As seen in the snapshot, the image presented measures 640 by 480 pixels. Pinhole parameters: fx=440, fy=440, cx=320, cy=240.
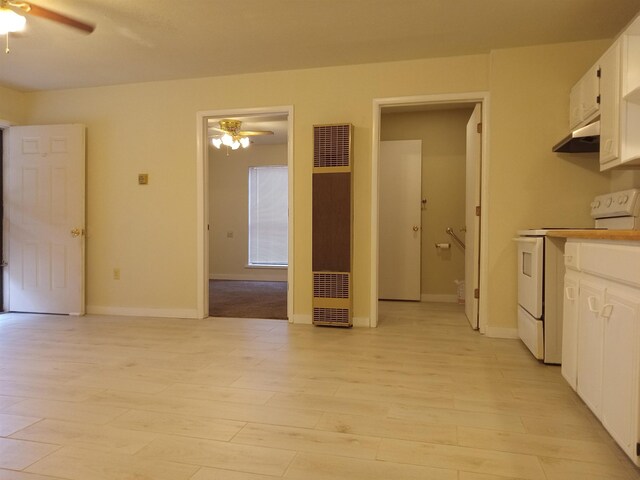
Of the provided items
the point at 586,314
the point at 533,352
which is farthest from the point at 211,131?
the point at 586,314

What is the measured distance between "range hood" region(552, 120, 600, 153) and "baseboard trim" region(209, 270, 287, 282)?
5255 millimetres

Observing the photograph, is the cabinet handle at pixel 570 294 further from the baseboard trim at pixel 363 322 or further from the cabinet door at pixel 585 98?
the baseboard trim at pixel 363 322

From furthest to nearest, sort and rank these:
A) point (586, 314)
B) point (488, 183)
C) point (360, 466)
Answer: point (488, 183) → point (586, 314) → point (360, 466)

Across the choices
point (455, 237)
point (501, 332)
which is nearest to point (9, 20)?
point (501, 332)

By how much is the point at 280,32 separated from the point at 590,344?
2888mm

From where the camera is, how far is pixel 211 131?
6941 millimetres

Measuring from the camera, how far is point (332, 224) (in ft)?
13.0

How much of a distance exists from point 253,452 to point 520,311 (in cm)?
252

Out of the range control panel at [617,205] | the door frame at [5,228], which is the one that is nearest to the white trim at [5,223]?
the door frame at [5,228]

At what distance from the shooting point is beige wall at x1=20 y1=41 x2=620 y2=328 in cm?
360

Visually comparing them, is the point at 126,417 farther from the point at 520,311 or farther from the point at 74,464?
the point at 520,311

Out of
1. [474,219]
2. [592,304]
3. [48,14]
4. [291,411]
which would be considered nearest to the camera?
[592,304]

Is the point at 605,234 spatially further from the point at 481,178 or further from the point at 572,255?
the point at 481,178

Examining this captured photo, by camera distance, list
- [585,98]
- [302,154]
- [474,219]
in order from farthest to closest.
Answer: [302,154], [474,219], [585,98]
